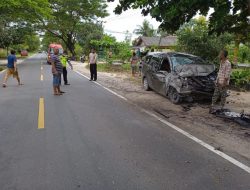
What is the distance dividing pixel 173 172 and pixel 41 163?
6.64ft

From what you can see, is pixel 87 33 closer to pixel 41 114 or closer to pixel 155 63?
pixel 155 63

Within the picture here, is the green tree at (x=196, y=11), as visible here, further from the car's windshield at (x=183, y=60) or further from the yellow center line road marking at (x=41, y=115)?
the yellow center line road marking at (x=41, y=115)

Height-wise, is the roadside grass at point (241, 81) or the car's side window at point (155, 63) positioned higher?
the car's side window at point (155, 63)

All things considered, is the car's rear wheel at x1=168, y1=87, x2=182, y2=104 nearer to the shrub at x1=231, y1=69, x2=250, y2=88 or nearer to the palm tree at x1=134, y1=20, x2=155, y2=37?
the shrub at x1=231, y1=69, x2=250, y2=88

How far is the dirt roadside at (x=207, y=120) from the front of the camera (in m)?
5.95

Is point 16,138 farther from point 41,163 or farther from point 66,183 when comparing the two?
point 66,183

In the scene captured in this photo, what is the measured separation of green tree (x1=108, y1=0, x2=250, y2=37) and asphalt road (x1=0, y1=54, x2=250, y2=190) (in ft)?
9.51

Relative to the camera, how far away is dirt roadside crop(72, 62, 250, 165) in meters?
5.95

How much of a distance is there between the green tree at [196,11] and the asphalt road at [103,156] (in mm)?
2898

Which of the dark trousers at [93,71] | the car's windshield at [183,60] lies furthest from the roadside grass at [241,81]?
the dark trousers at [93,71]

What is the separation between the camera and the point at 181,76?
10008 millimetres

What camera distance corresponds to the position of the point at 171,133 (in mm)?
6703

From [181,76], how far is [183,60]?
4.22 ft

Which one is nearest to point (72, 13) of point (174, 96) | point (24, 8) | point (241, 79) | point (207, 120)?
point (24, 8)
